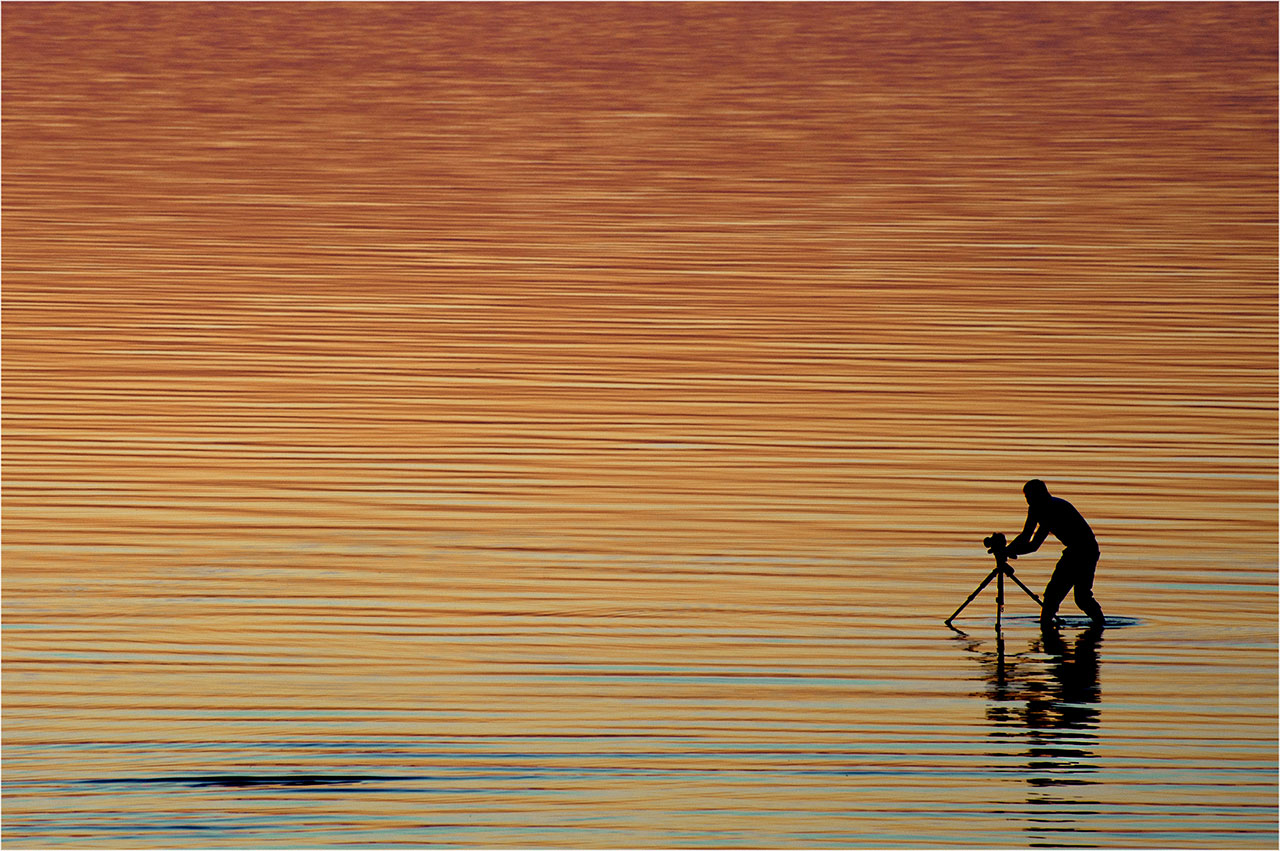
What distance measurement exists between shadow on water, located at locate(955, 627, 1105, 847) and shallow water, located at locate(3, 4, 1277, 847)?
40 mm

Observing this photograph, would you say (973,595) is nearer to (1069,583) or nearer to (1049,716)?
(1069,583)

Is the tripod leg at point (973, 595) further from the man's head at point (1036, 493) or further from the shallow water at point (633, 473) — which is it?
the man's head at point (1036, 493)

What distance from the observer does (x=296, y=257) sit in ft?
107

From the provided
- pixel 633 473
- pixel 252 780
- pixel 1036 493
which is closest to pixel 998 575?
pixel 1036 493

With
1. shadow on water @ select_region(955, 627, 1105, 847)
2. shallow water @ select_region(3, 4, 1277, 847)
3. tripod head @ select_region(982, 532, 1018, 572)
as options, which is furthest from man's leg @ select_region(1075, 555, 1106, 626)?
tripod head @ select_region(982, 532, 1018, 572)

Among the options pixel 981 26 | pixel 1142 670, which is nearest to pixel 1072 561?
pixel 1142 670

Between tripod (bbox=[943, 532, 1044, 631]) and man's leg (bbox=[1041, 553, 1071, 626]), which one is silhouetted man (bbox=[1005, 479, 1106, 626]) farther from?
tripod (bbox=[943, 532, 1044, 631])

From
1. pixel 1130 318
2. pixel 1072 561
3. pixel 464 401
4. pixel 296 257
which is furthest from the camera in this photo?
pixel 296 257

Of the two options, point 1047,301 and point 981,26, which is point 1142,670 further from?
point 981,26

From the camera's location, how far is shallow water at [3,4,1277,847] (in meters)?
13.5

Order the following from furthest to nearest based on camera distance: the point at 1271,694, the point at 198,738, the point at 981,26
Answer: the point at 981,26, the point at 1271,694, the point at 198,738

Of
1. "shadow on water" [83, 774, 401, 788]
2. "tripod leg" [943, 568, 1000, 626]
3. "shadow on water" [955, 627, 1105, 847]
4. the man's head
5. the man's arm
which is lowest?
"shadow on water" [83, 774, 401, 788]

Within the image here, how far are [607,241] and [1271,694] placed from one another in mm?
19076

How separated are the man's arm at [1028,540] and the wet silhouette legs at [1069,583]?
0.32 m
